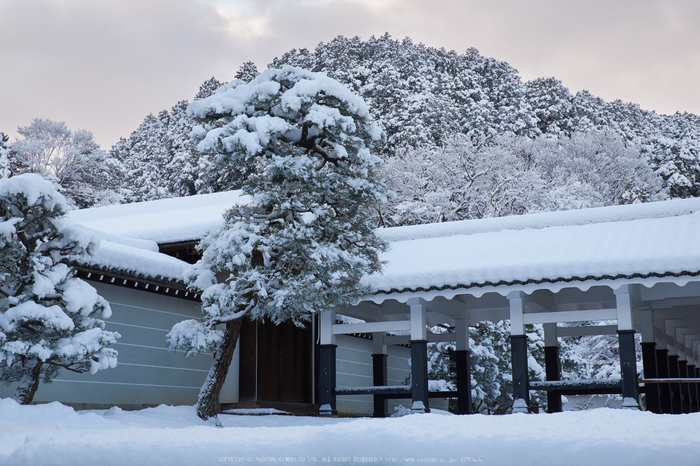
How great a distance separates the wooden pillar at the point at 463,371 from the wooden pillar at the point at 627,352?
11.1 feet

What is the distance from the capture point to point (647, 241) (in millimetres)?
11062

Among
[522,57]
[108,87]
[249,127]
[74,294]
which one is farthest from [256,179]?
[522,57]

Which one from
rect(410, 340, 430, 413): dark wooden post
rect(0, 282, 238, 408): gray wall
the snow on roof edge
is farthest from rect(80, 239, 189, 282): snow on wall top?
the snow on roof edge

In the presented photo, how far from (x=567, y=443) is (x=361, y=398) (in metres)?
13.2

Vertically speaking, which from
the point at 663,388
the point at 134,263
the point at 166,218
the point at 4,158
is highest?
the point at 4,158

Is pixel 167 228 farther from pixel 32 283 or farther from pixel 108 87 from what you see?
pixel 108 87

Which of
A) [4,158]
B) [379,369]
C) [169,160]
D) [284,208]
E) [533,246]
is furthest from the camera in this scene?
[169,160]

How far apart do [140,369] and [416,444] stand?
7.81 m

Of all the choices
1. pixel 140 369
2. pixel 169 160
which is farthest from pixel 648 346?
pixel 169 160

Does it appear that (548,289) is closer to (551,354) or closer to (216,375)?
(551,354)

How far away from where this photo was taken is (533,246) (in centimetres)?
1195

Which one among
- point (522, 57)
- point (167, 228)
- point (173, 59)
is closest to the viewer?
point (167, 228)

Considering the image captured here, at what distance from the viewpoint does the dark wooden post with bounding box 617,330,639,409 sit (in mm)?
10312

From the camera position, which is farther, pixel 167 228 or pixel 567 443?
pixel 167 228
